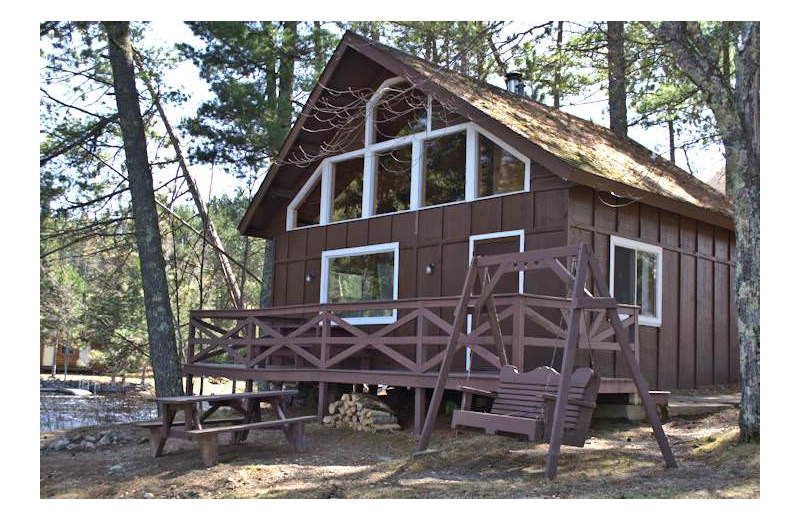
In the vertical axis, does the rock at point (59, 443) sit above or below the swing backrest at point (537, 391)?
below

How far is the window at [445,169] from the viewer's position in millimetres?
12453

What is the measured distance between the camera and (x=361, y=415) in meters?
10.8

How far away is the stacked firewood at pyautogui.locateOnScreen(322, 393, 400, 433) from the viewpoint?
10759mm

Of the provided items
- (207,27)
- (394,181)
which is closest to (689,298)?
(394,181)

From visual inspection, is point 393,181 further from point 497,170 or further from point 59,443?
point 59,443

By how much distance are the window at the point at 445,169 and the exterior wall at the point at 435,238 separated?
9.5 inches

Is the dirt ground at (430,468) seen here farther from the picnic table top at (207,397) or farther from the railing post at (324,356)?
the railing post at (324,356)

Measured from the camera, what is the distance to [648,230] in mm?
11992

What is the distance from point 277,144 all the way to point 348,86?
4.15m

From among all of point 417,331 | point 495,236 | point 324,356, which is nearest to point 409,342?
point 417,331

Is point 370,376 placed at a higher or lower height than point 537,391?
lower

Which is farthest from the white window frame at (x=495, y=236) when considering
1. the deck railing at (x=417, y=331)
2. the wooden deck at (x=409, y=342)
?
the deck railing at (x=417, y=331)

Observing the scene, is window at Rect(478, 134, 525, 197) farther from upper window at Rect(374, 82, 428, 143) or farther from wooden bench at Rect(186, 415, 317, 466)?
wooden bench at Rect(186, 415, 317, 466)

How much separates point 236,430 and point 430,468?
2303 millimetres
